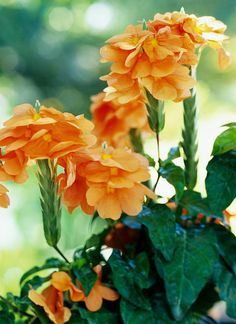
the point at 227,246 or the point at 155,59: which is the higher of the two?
the point at 155,59

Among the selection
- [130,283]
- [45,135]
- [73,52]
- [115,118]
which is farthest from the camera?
[73,52]

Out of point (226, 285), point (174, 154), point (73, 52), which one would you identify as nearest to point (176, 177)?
point (174, 154)

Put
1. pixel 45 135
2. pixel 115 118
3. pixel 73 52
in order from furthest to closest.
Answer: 1. pixel 73 52
2. pixel 115 118
3. pixel 45 135

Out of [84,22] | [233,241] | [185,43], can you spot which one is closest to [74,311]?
[233,241]

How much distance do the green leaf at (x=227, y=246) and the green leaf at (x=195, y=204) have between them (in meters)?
0.02

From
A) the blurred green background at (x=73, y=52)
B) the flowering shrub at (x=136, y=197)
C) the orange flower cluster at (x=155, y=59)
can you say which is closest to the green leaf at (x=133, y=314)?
the flowering shrub at (x=136, y=197)

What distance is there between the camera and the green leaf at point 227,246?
2.75 ft

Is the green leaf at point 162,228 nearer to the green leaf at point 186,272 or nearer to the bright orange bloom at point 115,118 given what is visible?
the green leaf at point 186,272

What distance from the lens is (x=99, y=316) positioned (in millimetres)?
810

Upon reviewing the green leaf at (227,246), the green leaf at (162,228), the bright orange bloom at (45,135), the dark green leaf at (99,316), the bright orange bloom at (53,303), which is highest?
the bright orange bloom at (45,135)

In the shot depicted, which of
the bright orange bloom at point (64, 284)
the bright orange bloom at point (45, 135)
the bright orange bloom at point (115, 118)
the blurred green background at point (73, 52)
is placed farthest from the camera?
the blurred green background at point (73, 52)

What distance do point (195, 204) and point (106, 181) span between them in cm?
18

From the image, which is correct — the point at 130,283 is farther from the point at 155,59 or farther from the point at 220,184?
the point at 155,59

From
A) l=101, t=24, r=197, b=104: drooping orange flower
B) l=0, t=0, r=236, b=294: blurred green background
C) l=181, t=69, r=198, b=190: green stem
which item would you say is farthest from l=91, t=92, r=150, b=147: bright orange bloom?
l=0, t=0, r=236, b=294: blurred green background
